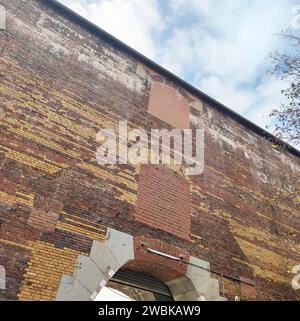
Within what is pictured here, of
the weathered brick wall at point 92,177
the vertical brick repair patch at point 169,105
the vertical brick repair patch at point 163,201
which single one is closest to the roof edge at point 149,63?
the weathered brick wall at point 92,177

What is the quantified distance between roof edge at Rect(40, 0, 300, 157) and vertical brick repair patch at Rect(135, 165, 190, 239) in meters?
3.28

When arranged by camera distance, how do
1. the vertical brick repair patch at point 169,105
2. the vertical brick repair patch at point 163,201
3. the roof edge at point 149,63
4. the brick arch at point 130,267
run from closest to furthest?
the brick arch at point 130,267 → the vertical brick repair patch at point 163,201 → the roof edge at point 149,63 → the vertical brick repair patch at point 169,105

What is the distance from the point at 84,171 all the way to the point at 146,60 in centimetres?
431

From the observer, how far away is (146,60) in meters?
9.80

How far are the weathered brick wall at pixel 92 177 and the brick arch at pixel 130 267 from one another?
18 cm

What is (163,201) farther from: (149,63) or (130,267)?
(149,63)

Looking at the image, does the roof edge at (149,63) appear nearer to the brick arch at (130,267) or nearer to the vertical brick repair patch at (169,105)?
the vertical brick repair patch at (169,105)

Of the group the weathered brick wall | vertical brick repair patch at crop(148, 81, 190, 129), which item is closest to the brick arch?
the weathered brick wall

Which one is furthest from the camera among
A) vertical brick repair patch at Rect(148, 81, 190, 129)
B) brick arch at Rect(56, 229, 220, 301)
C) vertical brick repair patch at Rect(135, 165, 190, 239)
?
vertical brick repair patch at Rect(148, 81, 190, 129)

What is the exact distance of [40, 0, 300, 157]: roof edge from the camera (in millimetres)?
8789

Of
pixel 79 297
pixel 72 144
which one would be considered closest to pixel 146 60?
pixel 72 144

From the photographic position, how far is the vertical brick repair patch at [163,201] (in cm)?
761

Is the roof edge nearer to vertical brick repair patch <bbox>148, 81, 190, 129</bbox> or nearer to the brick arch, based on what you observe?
vertical brick repair patch <bbox>148, 81, 190, 129</bbox>

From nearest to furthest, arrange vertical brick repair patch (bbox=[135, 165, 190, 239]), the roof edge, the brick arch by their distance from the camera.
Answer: the brick arch → vertical brick repair patch (bbox=[135, 165, 190, 239]) → the roof edge
